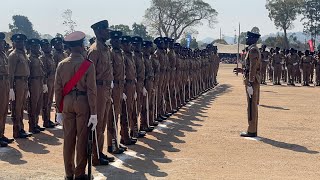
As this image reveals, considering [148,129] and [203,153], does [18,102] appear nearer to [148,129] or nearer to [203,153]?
[148,129]

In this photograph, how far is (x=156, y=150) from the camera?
9016 millimetres

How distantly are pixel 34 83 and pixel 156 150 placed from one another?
11.8 ft

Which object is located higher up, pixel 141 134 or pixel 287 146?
pixel 141 134

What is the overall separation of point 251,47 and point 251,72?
1.87ft

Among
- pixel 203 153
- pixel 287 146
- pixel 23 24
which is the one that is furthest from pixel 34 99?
pixel 23 24

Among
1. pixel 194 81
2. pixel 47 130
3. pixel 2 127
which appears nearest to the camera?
pixel 2 127

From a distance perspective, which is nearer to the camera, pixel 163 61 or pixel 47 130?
pixel 47 130

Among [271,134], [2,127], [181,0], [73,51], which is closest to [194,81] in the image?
[271,134]

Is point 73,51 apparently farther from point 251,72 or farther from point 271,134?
point 271,134

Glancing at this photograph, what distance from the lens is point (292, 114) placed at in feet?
48.4

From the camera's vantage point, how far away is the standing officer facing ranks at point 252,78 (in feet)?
34.1

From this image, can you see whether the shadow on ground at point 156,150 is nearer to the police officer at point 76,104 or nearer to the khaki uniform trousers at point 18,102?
the police officer at point 76,104

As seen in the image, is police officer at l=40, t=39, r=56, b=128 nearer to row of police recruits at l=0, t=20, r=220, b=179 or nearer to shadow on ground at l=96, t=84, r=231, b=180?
row of police recruits at l=0, t=20, r=220, b=179

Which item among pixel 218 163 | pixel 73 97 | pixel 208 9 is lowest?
pixel 218 163
